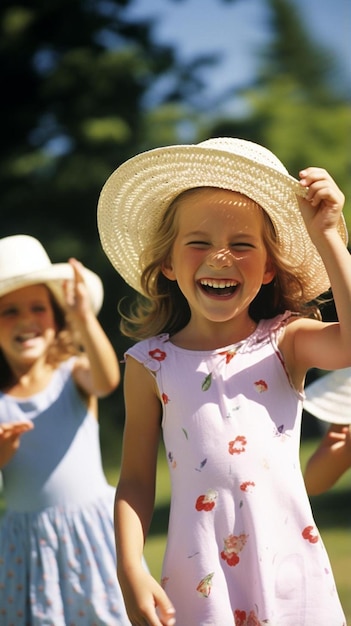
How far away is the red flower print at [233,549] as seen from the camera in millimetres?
2402

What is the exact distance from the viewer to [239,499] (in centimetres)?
243

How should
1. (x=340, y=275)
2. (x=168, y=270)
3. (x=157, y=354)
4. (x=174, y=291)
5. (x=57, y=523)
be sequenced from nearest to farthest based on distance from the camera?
1. (x=340, y=275)
2. (x=157, y=354)
3. (x=168, y=270)
4. (x=174, y=291)
5. (x=57, y=523)

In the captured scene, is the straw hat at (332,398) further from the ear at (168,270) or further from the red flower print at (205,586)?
the red flower print at (205,586)

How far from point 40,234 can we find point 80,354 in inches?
265

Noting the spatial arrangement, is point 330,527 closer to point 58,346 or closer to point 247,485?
point 58,346

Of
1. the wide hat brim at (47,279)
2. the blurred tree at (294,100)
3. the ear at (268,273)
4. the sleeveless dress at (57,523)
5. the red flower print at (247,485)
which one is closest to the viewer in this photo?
the red flower print at (247,485)

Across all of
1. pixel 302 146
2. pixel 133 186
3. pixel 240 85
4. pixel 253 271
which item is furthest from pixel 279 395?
pixel 240 85

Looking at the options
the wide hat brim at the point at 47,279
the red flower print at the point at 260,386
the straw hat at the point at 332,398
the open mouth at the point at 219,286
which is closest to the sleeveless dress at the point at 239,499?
the red flower print at the point at 260,386

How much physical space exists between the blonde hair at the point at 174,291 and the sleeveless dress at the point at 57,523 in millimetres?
1104

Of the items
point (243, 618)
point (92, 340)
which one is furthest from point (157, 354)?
point (92, 340)

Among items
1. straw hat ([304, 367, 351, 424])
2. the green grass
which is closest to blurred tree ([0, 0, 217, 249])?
the green grass

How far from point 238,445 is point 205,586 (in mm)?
320

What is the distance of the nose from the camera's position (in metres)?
2.51

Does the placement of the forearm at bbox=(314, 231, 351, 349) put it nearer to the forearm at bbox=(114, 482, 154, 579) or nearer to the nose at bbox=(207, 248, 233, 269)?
the nose at bbox=(207, 248, 233, 269)
